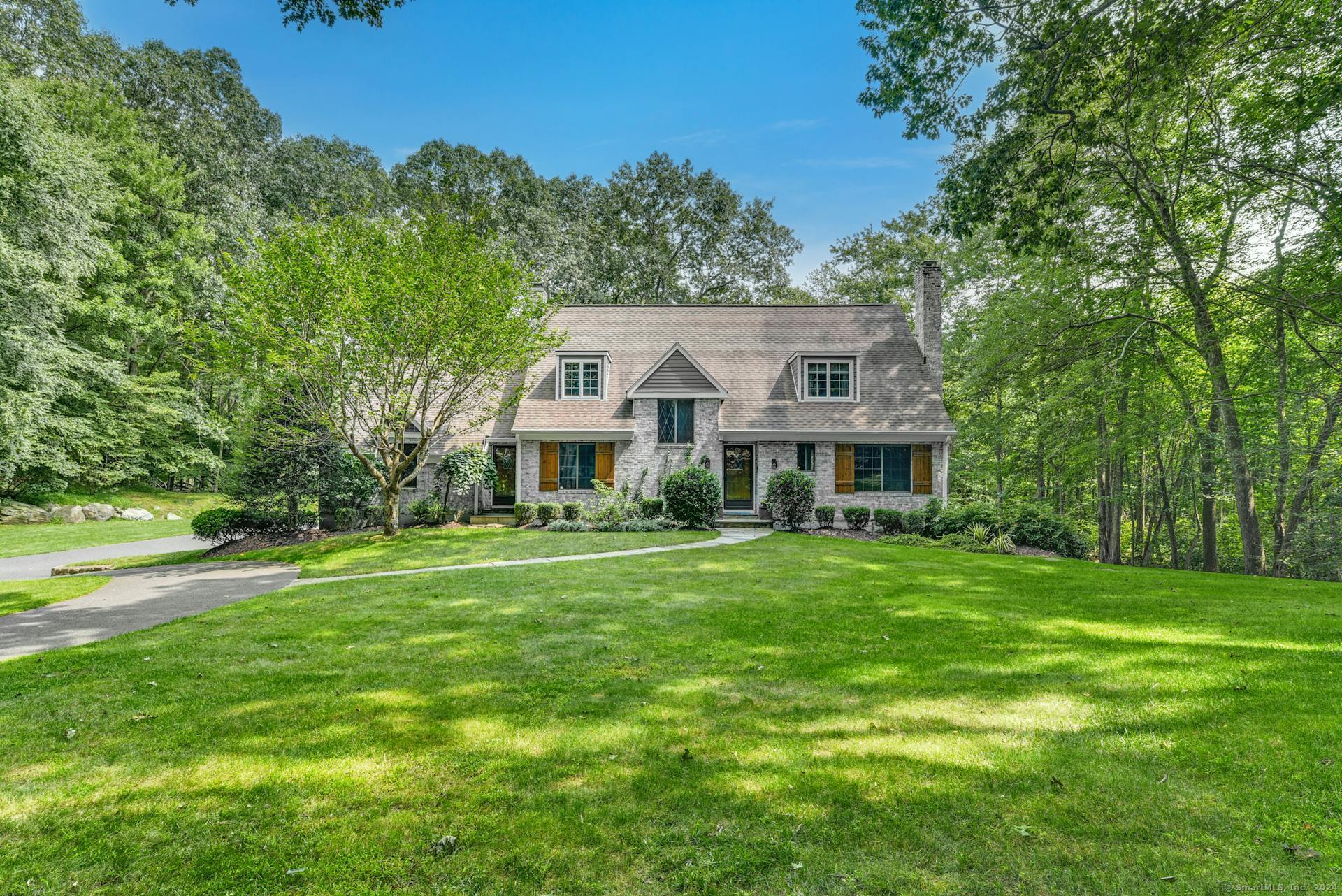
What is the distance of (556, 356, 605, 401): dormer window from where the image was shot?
62.5 ft

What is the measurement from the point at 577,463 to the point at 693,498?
4728mm

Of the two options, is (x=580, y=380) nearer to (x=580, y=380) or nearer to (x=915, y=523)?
(x=580, y=380)

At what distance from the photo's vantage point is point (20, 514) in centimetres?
1825

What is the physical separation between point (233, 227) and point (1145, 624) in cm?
3414

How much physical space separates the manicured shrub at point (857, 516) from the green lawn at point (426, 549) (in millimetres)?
4476

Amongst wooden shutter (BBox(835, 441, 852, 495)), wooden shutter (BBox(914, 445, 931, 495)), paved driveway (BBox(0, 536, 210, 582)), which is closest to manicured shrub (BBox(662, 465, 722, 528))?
wooden shutter (BBox(835, 441, 852, 495))

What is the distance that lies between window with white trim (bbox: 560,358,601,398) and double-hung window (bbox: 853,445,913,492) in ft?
28.4

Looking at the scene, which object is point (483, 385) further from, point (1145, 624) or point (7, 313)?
point (7, 313)

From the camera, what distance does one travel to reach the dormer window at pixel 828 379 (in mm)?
18969

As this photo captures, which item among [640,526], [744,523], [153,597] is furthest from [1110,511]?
[153,597]

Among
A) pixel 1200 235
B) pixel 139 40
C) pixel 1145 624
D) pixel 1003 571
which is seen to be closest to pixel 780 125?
pixel 1200 235

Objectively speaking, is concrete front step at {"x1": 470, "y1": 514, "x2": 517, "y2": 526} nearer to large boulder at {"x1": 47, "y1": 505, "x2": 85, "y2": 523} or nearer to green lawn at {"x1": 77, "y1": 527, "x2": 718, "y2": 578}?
green lawn at {"x1": 77, "y1": 527, "x2": 718, "y2": 578}

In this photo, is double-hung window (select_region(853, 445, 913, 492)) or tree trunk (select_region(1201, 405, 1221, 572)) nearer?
tree trunk (select_region(1201, 405, 1221, 572))

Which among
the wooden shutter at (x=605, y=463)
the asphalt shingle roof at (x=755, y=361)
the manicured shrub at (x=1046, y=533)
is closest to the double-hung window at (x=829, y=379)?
the asphalt shingle roof at (x=755, y=361)
